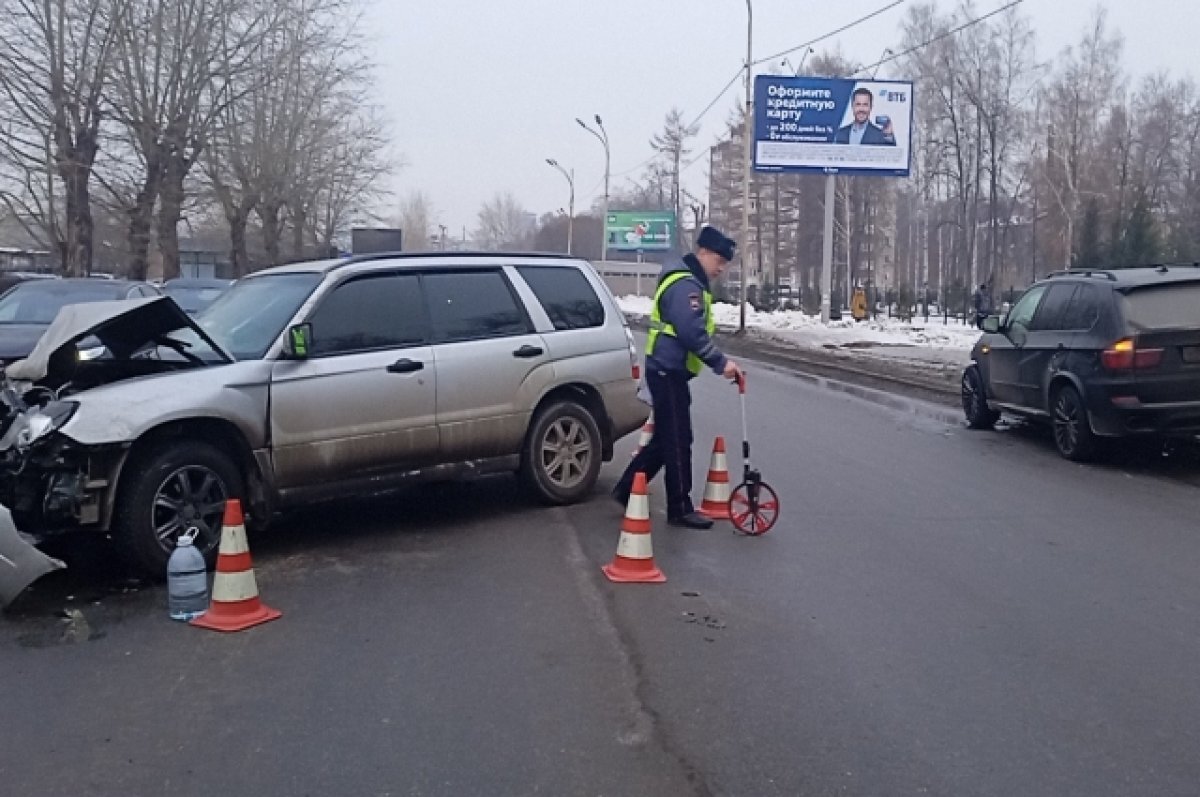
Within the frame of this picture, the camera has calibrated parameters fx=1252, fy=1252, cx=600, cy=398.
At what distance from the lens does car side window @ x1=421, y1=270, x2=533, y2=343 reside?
847 centimetres

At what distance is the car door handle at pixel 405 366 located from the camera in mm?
7934

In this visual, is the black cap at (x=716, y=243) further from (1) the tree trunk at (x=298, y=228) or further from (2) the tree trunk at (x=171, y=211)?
(1) the tree trunk at (x=298, y=228)

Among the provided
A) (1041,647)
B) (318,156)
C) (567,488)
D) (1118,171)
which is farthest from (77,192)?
(1118,171)

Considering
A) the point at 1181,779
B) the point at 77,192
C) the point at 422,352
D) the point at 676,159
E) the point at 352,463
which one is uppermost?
the point at 676,159

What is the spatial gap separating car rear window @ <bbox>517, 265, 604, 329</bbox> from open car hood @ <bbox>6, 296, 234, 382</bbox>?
2653 millimetres

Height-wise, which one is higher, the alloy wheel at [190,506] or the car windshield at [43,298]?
the car windshield at [43,298]

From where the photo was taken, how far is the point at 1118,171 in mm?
65438

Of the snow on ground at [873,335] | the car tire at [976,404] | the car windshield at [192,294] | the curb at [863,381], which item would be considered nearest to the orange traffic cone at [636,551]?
the car tire at [976,404]

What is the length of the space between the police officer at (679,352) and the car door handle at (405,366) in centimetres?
157

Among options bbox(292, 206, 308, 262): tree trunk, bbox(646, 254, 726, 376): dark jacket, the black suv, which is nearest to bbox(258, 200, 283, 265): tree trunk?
bbox(292, 206, 308, 262): tree trunk

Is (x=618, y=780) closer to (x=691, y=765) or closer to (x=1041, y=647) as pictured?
(x=691, y=765)

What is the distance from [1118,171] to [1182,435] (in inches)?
2354

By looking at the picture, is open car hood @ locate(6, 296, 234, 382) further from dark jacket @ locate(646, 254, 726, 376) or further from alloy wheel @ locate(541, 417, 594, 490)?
dark jacket @ locate(646, 254, 726, 376)

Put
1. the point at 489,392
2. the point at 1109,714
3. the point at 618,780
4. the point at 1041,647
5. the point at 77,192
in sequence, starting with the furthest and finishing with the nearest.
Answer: the point at 77,192, the point at 489,392, the point at 1041,647, the point at 1109,714, the point at 618,780
